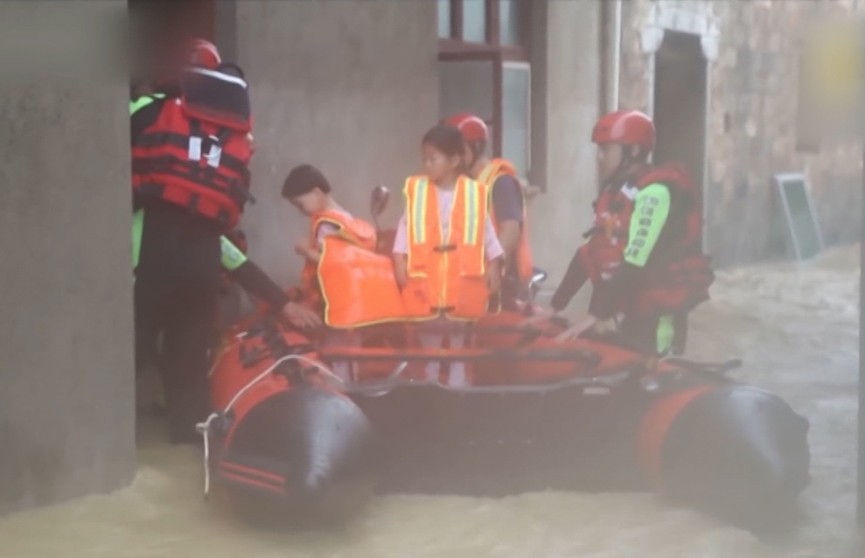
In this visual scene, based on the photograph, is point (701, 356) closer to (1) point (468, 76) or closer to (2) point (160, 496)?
(2) point (160, 496)

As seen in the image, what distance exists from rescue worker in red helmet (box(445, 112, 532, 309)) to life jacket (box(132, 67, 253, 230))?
57 cm

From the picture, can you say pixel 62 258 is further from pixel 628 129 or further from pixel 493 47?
pixel 493 47

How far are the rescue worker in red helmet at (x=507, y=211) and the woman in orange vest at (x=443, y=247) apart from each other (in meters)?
0.13

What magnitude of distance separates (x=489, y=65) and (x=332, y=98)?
53 centimetres

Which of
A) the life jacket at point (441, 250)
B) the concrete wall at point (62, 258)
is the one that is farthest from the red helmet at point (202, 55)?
the life jacket at point (441, 250)

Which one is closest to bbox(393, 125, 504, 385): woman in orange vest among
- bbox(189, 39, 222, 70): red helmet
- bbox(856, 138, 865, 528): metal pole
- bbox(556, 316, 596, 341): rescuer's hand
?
bbox(556, 316, 596, 341): rescuer's hand

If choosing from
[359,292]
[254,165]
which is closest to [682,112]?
[359,292]

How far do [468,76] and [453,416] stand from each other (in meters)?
1.46

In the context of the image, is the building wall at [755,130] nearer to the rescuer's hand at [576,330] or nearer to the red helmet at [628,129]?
the red helmet at [628,129]

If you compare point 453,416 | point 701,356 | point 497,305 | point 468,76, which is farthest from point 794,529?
point 468,76

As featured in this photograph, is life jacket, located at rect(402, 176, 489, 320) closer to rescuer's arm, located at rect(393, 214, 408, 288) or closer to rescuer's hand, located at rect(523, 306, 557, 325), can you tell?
rescuer's arm, located at rect(393, 214, 408, 288)

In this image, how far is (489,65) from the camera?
3.79 meters

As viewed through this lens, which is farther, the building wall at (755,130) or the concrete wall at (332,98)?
the concrete wall at (332,98)

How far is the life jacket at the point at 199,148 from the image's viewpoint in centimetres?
275
